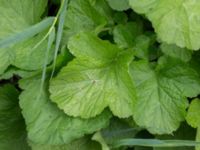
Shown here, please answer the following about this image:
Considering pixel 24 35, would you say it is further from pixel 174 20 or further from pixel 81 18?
pixel 174 20

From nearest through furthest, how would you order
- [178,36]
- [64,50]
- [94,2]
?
[178,36], [64,50], [94,2]

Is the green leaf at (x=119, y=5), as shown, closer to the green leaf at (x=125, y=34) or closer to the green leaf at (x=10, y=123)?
the green leaf at (x=125, y=34)

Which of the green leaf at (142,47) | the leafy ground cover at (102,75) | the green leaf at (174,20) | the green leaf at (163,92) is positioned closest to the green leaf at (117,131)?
the leafy ground cover at (102,75)

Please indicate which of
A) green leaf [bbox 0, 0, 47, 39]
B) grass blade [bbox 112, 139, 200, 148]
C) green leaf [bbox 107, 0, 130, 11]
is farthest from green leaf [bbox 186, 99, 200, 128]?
green leaf [bbox 0, 0, 47, 39]

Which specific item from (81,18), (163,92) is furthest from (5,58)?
(163,92)

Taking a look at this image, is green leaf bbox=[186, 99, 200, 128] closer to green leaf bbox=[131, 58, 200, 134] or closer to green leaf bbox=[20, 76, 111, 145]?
green leaf bbox=[131, 58, 200, 134]

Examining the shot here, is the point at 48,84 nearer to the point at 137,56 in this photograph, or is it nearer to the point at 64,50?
the point at 64,50

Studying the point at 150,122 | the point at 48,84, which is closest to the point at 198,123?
the point at 150,122
